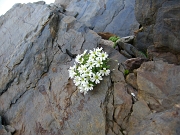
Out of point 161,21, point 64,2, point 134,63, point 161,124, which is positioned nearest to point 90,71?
point 134,63

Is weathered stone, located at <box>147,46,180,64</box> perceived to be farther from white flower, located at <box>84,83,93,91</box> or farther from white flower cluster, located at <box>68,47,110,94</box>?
white flower, located at <box>84,83,93,91</box>

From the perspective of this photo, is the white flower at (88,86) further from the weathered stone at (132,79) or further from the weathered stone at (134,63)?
the weathered stone at (134,63)

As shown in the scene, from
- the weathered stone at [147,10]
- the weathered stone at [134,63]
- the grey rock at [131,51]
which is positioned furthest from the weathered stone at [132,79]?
the weathered stone at [147,10]

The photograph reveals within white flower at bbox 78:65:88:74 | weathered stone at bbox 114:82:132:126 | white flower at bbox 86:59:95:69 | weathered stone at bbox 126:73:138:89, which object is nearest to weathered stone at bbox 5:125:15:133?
white flower at bbox 78:65:88:74

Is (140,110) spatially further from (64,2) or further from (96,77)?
(64,2)

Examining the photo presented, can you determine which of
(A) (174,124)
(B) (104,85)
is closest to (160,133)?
(A) (174,124)
